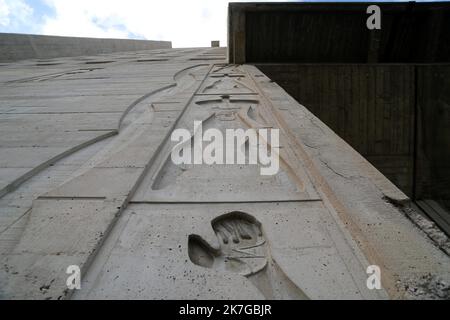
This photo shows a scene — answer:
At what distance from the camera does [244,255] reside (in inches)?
47.1

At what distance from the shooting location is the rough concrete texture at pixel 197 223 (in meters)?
1.02

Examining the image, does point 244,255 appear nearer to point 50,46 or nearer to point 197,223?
point 197,223

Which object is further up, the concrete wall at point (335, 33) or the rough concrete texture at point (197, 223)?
the concrete wall at point (335, 33)

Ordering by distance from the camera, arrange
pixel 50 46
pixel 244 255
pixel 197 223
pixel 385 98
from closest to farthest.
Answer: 1. pixel 244 255
2. pixel 197 223
3. pixel 385 98
4. pixel 50 46

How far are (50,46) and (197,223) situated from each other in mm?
11006

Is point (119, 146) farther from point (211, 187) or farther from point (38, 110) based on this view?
point (38, 110)

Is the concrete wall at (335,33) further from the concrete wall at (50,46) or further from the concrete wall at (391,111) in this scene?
the concrete wall at (50,46)

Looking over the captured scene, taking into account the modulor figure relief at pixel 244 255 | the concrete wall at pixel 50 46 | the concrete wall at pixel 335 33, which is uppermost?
the concrete wall at pixel 50 46

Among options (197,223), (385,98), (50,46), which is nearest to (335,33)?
(385,98)

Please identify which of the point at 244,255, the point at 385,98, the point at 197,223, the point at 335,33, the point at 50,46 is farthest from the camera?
the point at 50,46

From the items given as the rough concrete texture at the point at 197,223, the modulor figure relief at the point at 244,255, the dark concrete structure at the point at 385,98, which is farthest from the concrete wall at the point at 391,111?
the modulor figure relief at the point at 244,255

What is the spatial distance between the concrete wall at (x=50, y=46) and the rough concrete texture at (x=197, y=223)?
8.51m

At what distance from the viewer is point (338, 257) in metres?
1.12

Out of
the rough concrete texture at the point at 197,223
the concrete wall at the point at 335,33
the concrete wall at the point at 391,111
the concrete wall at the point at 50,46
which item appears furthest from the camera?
the concrete wall at the point at 50,46
